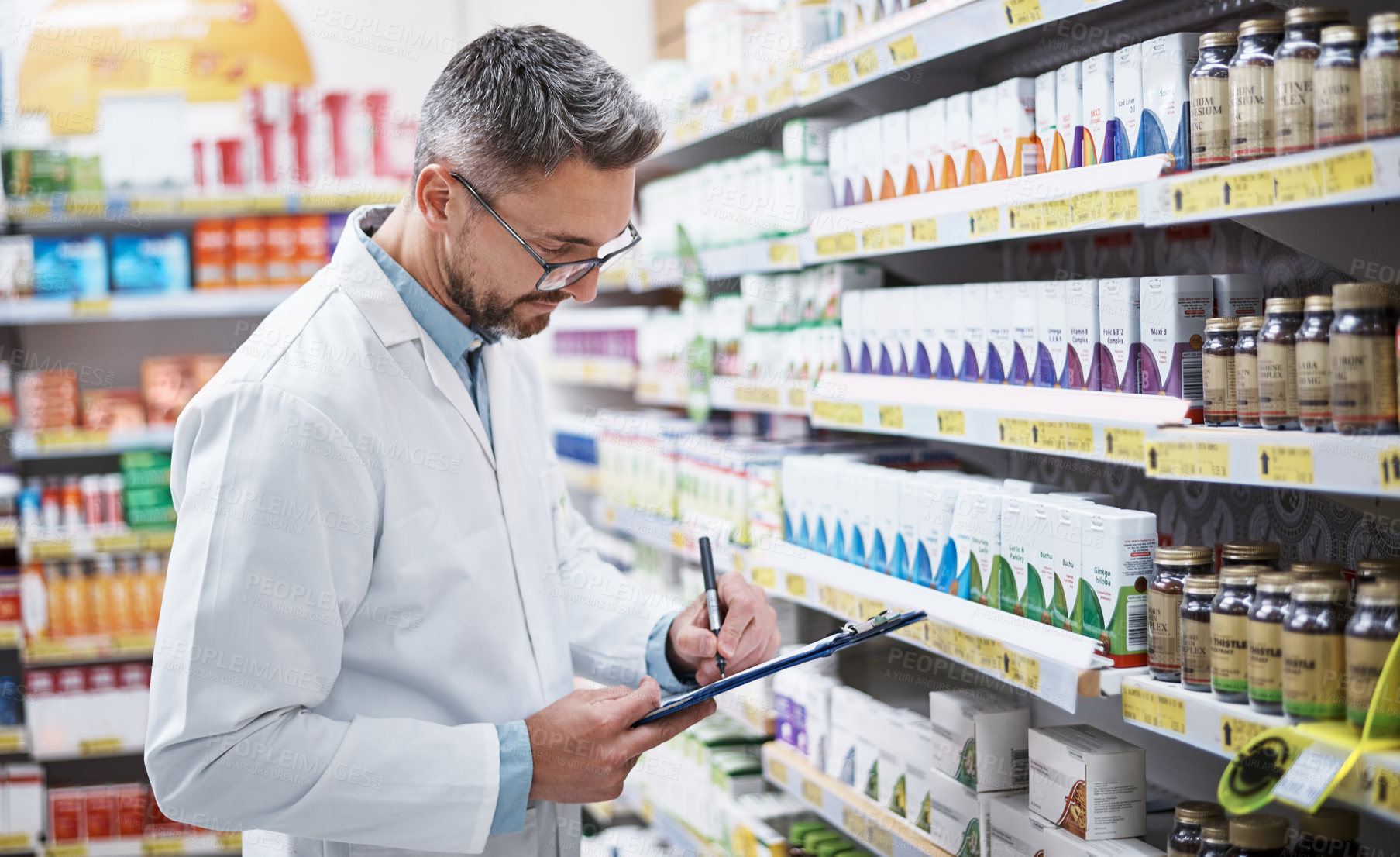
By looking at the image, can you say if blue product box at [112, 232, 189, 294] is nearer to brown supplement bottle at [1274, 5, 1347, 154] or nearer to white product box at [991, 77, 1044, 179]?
white product box at [991, 77, 1044, 179]

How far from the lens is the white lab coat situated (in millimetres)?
1630

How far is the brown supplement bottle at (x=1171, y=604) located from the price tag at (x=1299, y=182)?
545 mm

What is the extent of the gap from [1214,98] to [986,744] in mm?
1242

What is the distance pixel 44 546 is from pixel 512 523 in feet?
Answer: 11.1

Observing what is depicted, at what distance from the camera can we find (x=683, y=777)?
388 centimetres

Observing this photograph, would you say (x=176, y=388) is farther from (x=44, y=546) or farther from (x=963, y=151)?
(x=963, y=151)

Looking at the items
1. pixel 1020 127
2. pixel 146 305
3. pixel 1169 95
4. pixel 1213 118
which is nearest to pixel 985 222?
pixel 1020 127

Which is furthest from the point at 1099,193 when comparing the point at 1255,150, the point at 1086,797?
the point at 1086,797

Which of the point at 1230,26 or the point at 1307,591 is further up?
the point at 1230,26

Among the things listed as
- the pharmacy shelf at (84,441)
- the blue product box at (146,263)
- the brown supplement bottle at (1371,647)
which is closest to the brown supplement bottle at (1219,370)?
the brown supplement bottle at (1371,647)

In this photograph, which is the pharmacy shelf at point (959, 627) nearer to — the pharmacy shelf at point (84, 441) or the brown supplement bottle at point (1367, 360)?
the brown supplement bottle at point (1367, 360)

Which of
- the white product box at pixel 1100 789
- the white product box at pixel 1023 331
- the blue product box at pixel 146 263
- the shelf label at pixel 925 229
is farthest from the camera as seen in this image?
the blue product box at pixel 146 263

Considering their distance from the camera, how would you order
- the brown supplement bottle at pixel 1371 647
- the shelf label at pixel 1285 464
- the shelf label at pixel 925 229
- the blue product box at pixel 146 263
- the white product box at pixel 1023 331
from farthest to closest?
the blue product box at pixel 146 263 → the shelf label at pixel 925 229 → the white product box at pixel 1023 331 → the shelf label at pixel 1285 464 → the brown supplement bottle at pixel 1371 647

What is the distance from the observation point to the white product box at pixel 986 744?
2314 millimetres
